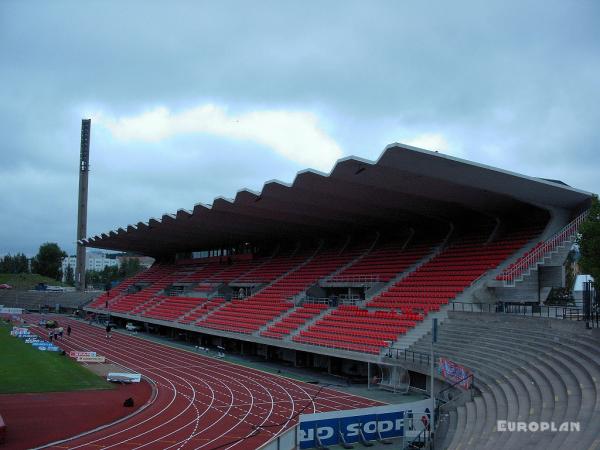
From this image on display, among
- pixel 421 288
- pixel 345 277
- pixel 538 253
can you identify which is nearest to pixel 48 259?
pixel 345 277

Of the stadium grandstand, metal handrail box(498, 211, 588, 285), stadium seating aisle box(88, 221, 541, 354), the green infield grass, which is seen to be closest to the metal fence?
the stadium grandstand

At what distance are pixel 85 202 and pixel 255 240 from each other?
40.5m

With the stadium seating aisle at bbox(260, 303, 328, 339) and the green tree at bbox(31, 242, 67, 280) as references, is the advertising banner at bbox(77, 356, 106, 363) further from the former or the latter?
the green tree at bbox(31, 242, 67, 280)

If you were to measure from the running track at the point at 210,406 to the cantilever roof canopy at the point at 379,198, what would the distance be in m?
8.28

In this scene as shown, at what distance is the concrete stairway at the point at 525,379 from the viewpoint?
32.1 feet

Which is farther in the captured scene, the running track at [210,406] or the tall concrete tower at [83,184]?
the tall concrete tower at [83,184]

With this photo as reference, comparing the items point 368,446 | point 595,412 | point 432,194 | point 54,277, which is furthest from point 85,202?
point 595,412

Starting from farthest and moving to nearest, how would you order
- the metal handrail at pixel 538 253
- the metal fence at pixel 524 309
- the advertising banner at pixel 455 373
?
the metal handrail at pixel 538 253 → the metal fence at pixel 524 309 → the advertising banner at pixel 455 373

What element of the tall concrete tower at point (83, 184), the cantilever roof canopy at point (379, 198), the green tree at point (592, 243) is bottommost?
the green tree at point (592, 243)

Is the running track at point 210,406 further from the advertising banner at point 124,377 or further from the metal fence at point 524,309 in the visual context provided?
the metal fence at point 524,309

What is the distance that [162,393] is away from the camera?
21.5 m

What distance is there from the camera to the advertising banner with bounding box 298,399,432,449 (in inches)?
540

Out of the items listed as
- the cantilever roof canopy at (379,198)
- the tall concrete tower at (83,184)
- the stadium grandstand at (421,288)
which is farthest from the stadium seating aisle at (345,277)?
the tall concrete tower at (83,184)

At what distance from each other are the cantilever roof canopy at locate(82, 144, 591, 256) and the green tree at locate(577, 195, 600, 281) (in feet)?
18.1
